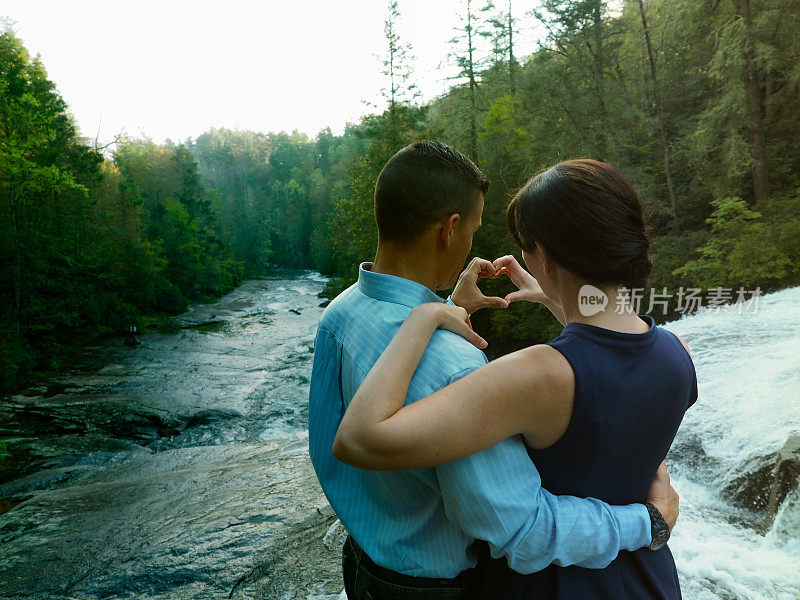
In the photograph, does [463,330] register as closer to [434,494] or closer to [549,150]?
[434,494]

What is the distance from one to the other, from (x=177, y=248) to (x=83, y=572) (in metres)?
32.4

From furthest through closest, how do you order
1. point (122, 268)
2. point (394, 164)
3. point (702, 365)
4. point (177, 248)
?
point (177, 248) < point (122, 268) < point (702, 365) < point (394, 164)

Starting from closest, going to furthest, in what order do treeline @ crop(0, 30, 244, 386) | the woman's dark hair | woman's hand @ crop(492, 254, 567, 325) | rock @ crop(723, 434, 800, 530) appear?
1. the woman's dark hair
2. woman's hand @ crop(492, 254, 567, 325)
3. rock @ crop(723, 434, 800, 530)
4. treeline @ crop(0, 30, 244, 386)

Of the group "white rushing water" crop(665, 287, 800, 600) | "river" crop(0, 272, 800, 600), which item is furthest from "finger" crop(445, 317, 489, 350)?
"white rushing water" crop(665, 287, 800, 600)

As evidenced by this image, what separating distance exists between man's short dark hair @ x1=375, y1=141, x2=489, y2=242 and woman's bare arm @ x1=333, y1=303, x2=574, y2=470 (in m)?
0.48

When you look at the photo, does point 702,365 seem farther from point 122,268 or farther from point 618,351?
point 122,268

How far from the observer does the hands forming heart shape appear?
1681 millimetres

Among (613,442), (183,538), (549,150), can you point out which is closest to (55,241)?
(549,150)

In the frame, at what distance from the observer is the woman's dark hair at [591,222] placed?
1185 millimetres

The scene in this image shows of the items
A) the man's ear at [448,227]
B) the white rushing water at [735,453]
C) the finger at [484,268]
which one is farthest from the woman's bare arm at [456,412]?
the white rushing water at [735,453]

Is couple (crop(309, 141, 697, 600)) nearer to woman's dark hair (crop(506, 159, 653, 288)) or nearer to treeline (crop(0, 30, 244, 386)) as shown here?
woman's dark hair (crop(506, 159, 653, 288))


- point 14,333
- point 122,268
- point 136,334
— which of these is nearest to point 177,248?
point 122,268

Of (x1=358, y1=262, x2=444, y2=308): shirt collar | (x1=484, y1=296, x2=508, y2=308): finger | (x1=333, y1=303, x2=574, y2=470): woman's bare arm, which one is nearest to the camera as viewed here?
(x1=333, y1=303, x2=574, y2=470): woman's bare arm

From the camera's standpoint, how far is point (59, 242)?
19.3 metres
